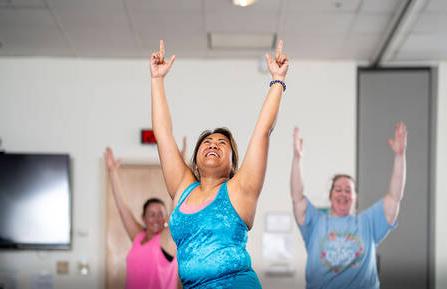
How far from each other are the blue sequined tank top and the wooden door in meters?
3.85

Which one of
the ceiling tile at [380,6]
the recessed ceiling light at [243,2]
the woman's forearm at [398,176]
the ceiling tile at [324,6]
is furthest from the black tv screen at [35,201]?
the woman's forearm at [398,176]

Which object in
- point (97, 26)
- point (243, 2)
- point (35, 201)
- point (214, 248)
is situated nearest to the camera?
point (214, 248)

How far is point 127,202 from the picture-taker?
5.61 metres

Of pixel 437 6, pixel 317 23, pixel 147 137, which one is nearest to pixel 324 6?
pixel 317 23

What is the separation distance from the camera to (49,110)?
569cm

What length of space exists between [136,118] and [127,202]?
27.6 inches

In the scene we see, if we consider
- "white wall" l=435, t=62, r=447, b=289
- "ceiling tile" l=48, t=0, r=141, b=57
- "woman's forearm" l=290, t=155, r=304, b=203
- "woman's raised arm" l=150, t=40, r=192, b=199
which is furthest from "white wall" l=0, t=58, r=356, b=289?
"woman's raised arm" l=150, t=40, r=192, b=199

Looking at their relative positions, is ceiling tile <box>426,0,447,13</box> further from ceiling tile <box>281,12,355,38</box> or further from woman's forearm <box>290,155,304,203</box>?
woman's forearm <box>290,155,304,203</box>

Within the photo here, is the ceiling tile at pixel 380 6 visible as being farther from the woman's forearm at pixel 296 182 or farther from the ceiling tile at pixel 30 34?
the ceiling tile at pixel 30 34

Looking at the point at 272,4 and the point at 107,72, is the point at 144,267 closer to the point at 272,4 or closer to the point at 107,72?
the point at 272,4

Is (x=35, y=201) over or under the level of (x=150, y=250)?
over

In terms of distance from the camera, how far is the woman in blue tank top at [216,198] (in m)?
1.73

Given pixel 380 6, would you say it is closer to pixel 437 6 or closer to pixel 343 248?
pixel 437 6

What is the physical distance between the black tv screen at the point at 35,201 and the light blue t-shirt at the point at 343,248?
2.47 metres
